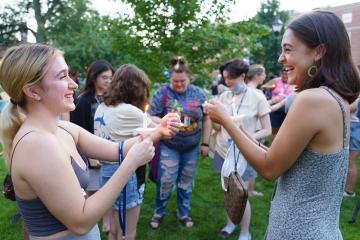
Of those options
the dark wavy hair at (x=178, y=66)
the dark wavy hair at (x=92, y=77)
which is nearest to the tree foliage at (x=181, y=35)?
the dark wavy hair at (x=178, y=66)

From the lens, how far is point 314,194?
5.01 feet

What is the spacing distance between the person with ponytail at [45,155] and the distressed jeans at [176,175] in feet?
7.64

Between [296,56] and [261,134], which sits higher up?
[296,56]

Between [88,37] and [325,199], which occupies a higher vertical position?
[325,199]

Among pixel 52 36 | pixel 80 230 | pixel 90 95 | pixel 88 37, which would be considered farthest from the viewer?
pixel 52 36

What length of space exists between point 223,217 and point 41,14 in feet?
102

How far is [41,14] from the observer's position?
29938 mm

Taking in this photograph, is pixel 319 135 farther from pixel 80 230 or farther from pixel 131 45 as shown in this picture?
pixel 131 45

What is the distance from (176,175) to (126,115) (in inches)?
56.6

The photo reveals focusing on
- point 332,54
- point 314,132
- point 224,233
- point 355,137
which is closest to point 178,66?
point 224,233

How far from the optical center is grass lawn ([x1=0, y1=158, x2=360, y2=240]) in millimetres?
4094


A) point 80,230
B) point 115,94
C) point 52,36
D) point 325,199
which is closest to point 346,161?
point 325,199

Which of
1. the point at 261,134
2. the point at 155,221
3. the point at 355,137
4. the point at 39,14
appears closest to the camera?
the point at 261,134

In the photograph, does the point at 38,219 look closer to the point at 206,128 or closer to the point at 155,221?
the point at 155,221
